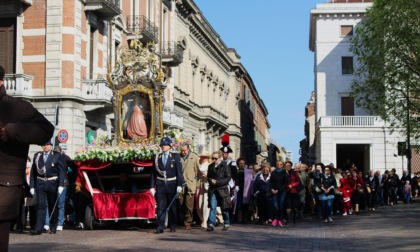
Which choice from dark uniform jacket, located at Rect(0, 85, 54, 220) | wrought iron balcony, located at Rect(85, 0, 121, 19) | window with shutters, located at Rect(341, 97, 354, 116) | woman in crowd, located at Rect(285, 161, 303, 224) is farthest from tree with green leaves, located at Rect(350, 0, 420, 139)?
window with shutters, located at Rect(341, 97, 354, 116)

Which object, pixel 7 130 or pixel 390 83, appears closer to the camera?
pixel 7 130

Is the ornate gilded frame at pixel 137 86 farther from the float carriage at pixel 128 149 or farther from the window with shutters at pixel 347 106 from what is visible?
the window with shutters at pixel 347 106

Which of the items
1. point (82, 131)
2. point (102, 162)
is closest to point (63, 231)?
point (102, 162)

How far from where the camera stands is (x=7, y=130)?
4855 mm

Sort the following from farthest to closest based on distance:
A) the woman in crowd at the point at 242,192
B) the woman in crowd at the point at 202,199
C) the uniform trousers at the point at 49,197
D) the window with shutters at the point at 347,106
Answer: the window with shutters at the point at 347,106 → the woman in crowd at the point at 242,192 → the woman in crowd at the point at 202,199 → the uniform trousers at the point at 49,197

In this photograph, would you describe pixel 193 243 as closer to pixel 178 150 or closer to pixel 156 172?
pixel 156 172

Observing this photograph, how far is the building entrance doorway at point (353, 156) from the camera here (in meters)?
55.7

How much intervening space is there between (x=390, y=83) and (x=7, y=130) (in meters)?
26.4

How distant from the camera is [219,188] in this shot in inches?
640

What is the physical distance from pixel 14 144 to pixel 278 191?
13979mm

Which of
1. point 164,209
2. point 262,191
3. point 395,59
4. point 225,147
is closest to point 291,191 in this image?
point 262,191

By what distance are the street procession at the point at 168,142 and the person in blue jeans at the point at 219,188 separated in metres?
0.03

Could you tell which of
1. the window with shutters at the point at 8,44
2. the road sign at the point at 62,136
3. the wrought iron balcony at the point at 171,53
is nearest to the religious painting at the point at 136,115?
the road sign at the point at 62,136

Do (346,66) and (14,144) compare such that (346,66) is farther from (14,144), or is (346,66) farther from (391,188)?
(14,144)
